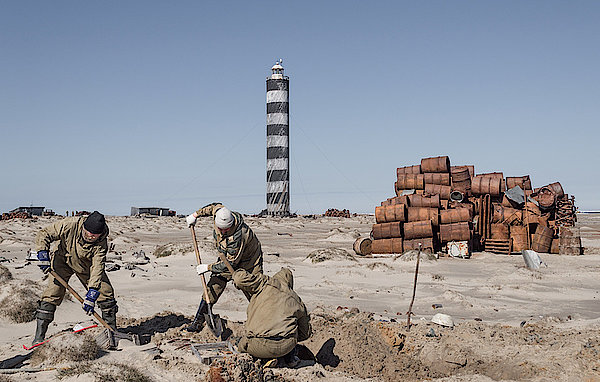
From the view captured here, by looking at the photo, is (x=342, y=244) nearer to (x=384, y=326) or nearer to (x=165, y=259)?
(x=165, y=259)

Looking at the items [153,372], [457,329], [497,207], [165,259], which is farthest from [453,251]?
[153,372]

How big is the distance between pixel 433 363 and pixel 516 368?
109cm

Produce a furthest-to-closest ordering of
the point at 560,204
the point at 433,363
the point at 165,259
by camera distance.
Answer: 1. the point at 560,204
2. the point at 165,259
3. the point at 433,363

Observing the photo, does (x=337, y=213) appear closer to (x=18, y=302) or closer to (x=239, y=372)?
(x=18, y=302)

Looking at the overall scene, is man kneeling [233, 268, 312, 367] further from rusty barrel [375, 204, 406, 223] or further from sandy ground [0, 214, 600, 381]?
rusty barrel [375, 204, 406, 223]

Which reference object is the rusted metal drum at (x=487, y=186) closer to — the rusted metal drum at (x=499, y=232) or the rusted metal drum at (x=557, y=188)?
the rusted metal drum at (x=499, y=232)

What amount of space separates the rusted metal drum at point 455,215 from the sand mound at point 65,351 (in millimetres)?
14254

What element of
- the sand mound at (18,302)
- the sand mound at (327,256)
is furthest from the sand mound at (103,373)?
the sand mound at (327,256)

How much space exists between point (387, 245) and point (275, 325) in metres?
13.1

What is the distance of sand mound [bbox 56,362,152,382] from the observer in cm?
570

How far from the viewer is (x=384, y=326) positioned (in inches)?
325

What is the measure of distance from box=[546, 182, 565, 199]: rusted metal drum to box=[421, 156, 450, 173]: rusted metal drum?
3.57 meters

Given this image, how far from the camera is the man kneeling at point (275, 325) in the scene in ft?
21.0

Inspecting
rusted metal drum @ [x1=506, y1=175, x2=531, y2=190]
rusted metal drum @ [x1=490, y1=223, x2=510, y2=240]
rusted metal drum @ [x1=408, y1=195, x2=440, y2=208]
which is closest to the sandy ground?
rusted metal drum @ [x1=408, y1=195, x2=440, y2=208]
